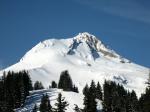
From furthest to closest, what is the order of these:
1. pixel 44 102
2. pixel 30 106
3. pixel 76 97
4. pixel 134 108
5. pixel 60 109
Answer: pixel 76 97
pixel 30 106
pixel 134 108
pixel 44 102
pixel 60 109

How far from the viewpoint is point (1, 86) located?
158500mm

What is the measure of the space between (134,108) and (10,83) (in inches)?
1719

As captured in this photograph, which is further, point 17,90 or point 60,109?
point 17,90

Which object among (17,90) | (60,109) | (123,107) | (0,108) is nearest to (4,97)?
(17,90)

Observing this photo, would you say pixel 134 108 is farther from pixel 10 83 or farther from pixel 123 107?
pixel 10 83

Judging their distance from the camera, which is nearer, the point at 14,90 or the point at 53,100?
the point at 14,90

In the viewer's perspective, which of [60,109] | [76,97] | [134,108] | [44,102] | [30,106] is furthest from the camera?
[76,97]

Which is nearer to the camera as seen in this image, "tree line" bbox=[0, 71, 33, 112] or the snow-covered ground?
"tree line" bbox=[0, 71, 33, 112]

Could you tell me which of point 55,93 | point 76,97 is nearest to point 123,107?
point 76,97

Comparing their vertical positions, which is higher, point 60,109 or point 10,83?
point 10,83

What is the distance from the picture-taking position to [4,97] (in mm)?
146500

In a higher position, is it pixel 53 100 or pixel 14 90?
pixel 14 90

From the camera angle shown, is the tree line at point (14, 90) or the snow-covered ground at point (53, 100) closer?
the tree line at point (14, 90)

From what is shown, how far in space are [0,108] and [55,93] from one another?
59112 mm
